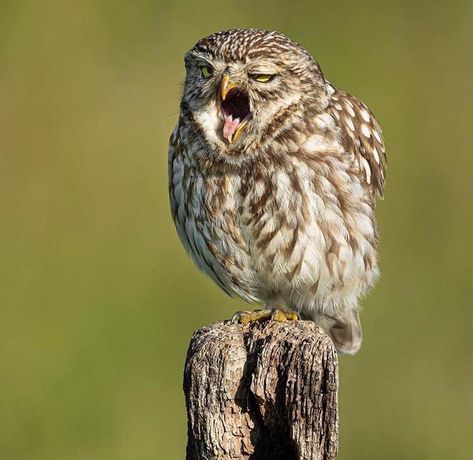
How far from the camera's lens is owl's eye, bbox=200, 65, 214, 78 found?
596cm

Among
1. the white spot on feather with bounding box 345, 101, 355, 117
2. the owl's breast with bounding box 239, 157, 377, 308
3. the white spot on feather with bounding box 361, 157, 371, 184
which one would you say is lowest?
the owl's breast with bounding box 239, 157, 377, 308

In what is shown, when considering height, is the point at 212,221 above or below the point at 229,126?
below

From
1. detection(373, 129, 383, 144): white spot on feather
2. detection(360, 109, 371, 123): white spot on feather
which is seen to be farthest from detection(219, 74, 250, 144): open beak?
detection(373, 129, 383, 144): white spot on feather

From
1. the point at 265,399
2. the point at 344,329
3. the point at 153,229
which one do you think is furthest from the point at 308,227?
the point at 153,229

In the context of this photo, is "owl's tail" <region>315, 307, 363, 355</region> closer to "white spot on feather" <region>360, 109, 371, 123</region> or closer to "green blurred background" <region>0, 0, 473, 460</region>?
"green blurred background" <region>0, 0, 473, 460</region>

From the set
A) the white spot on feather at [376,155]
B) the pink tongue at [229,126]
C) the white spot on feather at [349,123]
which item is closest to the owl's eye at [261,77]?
the pink tongue at [229,126]

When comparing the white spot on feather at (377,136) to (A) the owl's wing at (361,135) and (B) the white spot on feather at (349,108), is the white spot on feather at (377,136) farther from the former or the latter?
(B) the white spot on feather at (349,108)

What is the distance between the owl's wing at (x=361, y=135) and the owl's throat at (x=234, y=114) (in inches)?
15.8

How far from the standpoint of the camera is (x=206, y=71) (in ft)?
19.7

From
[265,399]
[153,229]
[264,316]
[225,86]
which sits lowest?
[265,399]

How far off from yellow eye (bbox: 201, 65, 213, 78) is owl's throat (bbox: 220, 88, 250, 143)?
0.12m

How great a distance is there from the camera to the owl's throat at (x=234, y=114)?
19.9ft

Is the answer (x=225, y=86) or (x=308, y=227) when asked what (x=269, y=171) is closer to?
(x=308, y=227)

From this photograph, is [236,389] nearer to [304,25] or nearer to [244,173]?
[244,173]
